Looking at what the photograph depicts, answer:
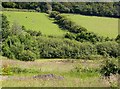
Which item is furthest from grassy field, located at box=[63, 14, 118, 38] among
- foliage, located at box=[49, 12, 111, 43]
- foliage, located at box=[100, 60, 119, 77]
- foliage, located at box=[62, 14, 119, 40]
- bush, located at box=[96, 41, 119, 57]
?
Answer: foliage, located at box=[100, 60, 119, 77]

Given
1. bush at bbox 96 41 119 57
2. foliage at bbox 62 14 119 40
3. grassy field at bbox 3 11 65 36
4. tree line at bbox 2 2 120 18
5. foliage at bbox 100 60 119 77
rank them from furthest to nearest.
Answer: tree line at bbox 2 2 120 18 < foliage at bbox 62 14 119 40 < grassy field at bbox 3 11 65 36 < bush at bbox 96 41 119 57 < foliage at bbox 100 60 119 77

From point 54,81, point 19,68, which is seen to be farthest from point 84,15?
point 54,81

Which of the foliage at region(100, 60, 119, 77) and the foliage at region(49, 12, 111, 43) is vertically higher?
the foliage at region(100, 60, 119, 77)

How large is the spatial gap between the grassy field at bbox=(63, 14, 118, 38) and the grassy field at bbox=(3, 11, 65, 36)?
2.73m

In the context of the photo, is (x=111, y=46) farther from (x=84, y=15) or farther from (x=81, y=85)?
(x=81, y=85)

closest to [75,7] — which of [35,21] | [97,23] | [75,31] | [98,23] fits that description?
[97,23]

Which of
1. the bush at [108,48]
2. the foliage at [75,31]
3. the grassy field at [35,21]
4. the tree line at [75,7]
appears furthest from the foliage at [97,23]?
the bush at [108,48]

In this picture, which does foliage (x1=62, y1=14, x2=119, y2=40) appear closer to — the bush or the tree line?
the tree line

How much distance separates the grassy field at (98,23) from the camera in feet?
129

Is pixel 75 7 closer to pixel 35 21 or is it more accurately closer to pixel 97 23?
pixel 97 23

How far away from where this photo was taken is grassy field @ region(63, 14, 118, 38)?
3934 centimetres

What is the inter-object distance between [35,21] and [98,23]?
758 centimetres

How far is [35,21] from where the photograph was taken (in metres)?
39.9

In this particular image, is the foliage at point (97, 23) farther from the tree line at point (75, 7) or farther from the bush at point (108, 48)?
the bush at point (108, 48)
